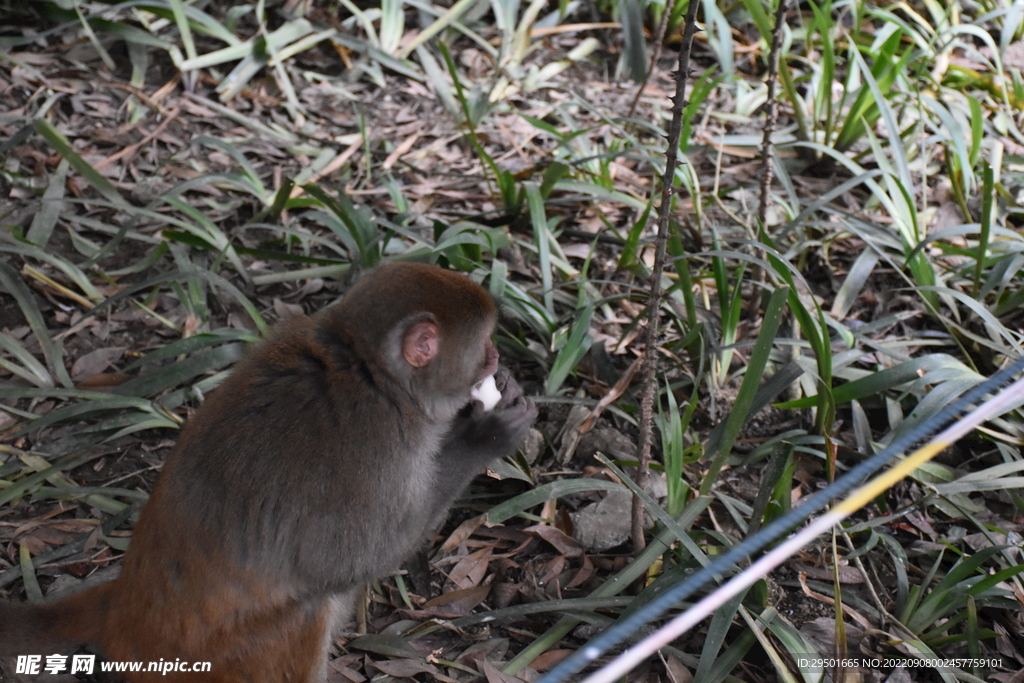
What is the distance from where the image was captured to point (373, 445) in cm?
248

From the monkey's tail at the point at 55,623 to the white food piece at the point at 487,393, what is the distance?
120 cm

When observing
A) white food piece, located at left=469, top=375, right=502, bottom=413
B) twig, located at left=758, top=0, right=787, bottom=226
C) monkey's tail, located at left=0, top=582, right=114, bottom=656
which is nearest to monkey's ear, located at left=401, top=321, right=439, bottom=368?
white food piece, located at left=469, top=375, right=502, bottom=413

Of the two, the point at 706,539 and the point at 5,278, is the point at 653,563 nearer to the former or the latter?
the point at 706,539

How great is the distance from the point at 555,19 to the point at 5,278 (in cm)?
368

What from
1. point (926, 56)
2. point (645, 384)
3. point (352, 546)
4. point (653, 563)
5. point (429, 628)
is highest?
point (926, 56)

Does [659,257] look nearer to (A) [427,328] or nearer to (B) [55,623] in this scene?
(A) [427,328]

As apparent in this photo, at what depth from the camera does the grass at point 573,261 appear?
296 cm

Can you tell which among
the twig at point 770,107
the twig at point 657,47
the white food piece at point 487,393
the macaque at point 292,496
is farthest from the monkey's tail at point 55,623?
the twig at point 657,47

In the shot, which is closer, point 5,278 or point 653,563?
point 653,563

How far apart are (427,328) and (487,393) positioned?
45 centimetres

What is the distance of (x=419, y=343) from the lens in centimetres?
253

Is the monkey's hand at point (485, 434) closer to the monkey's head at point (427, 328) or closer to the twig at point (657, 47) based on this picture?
the monkey's head at point (427, 328)

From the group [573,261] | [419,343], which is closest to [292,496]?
[419,343]

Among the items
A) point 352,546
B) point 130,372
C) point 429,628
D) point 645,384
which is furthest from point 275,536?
point 130,372
